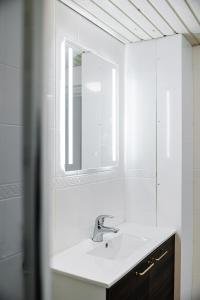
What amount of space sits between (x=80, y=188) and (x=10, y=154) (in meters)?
1.50

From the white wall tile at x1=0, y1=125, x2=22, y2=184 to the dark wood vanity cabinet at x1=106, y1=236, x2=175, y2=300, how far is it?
1.16 meters

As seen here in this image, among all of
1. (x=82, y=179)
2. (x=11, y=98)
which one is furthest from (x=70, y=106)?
(x=11, y=98)

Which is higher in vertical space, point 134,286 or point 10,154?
point 10,154

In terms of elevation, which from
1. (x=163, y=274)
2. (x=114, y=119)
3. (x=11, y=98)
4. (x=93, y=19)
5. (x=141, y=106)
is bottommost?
(x=163, y=274)

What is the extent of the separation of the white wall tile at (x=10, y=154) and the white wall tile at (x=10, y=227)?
2 cm

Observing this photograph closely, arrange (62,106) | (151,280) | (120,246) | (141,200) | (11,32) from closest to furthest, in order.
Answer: (11,32) < (62,106) < (151,280) < (120,246) < (141,200)

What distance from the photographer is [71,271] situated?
1.31m

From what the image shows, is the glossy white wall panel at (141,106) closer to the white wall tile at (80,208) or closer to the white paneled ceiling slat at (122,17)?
the white paneled ceiling slat at (122,17)

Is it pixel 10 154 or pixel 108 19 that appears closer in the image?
pixel 10 154

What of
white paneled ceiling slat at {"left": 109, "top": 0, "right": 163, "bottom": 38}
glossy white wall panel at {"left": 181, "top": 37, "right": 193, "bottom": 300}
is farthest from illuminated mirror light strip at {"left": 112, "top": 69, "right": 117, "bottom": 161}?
glossy white wall panel at {"left": 181, "top": 37, "right": 193, "bottom": 300}

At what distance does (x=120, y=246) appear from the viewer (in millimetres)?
1860

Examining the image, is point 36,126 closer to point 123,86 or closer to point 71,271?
point 71,271

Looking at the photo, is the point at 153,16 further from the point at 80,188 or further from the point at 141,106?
the point at 80,188

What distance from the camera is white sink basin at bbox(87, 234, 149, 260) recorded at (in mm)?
1725
